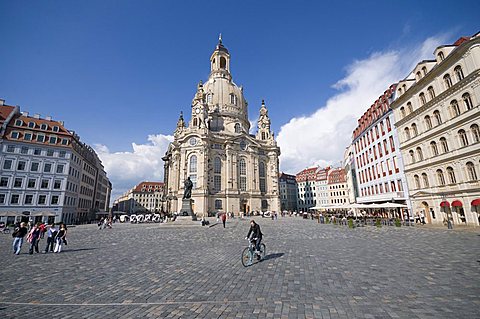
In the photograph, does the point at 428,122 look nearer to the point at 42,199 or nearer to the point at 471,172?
the point at 471,172

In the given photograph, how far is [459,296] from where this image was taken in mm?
5352

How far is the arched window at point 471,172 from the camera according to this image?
20.5 m

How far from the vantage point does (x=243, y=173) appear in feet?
212

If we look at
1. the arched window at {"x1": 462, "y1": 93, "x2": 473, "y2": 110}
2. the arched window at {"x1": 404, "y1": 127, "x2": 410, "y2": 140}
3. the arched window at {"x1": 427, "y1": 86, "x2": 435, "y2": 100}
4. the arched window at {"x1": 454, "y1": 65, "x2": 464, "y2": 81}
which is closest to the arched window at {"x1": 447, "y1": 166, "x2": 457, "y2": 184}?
the arched window at {"x1": 462, "y1": 93, "x2": 473, "y2": 110}

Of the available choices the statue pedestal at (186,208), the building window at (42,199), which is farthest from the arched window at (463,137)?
the building window at (42,199)

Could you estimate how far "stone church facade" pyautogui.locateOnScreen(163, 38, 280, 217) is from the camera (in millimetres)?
58844

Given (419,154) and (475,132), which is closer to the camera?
(475,132)

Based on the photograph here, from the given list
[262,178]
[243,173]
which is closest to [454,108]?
[243,173]

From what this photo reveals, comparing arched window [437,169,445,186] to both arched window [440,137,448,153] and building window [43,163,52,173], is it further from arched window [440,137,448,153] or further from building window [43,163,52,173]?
building window [43,163,52,173]

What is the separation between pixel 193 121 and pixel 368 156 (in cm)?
4651

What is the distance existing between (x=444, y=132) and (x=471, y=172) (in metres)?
4.58

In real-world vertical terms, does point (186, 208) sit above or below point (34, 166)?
below

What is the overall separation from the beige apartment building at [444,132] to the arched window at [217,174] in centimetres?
4213

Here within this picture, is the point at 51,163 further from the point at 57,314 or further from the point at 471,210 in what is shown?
the point at 471,210
